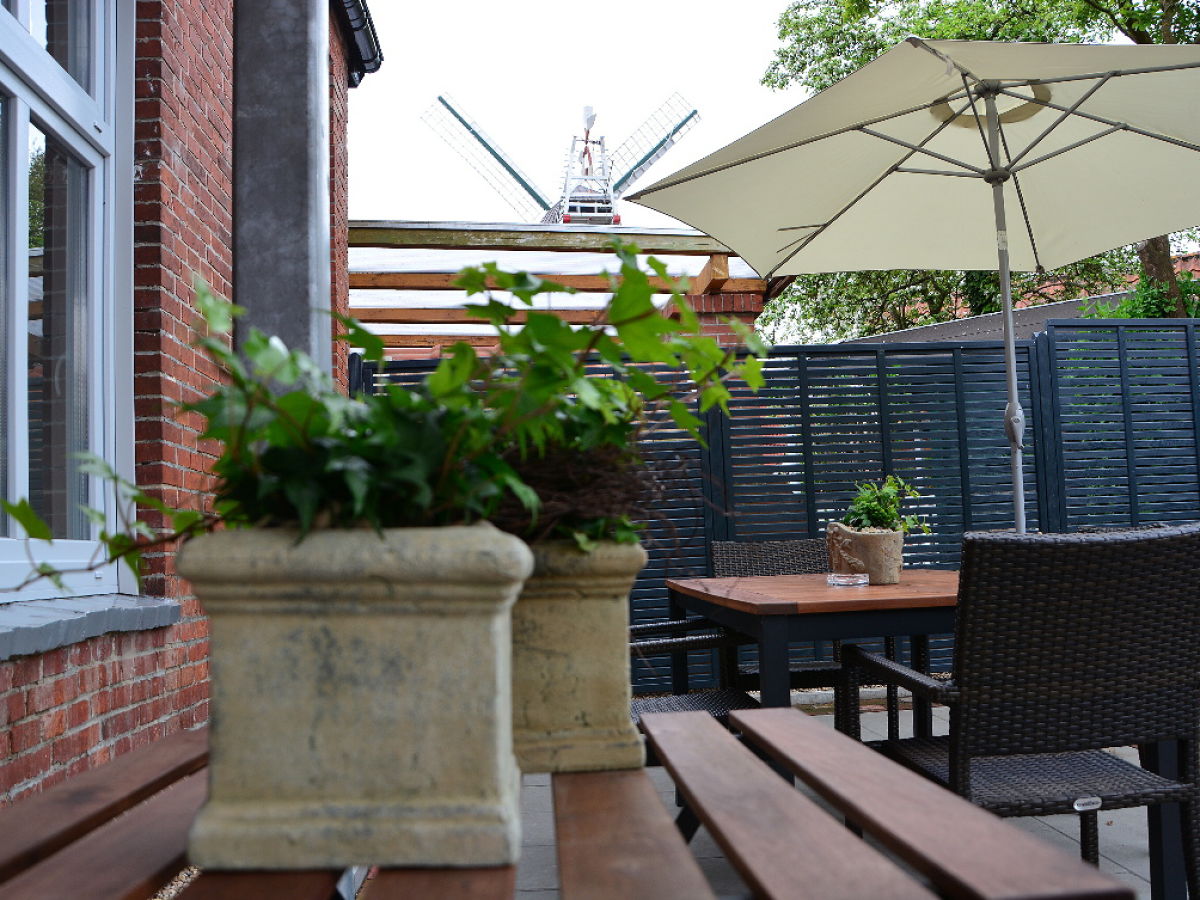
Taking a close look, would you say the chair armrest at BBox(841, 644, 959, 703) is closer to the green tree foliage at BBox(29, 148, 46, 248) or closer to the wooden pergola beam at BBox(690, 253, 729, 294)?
the green tree foliage at BBox(29, 148, 46, 248)

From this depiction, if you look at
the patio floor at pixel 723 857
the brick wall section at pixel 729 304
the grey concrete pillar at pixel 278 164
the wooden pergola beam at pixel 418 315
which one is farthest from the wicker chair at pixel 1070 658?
the wooden pergola beam at pixel 418 315

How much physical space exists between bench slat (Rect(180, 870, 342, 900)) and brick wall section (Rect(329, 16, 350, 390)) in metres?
5.37

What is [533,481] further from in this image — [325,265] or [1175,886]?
[1175,886]

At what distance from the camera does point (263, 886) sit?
0.82m

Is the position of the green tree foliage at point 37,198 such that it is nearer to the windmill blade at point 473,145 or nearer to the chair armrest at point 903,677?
the chair armrest at point 903,677

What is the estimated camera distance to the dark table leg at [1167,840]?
237 centimetres

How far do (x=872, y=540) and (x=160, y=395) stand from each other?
2.24m

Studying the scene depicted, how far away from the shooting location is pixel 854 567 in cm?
338

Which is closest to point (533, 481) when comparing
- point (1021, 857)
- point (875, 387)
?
point (1021, 857)

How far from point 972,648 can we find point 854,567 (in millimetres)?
1201

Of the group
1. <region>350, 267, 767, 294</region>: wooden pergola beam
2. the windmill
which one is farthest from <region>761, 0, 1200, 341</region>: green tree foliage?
<region>350, 267, 767, 294</region>: wooden pergola beam

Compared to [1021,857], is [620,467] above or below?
above

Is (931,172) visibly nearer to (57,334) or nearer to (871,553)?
(871,553)

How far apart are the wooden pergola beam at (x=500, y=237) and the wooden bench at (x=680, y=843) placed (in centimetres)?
562
